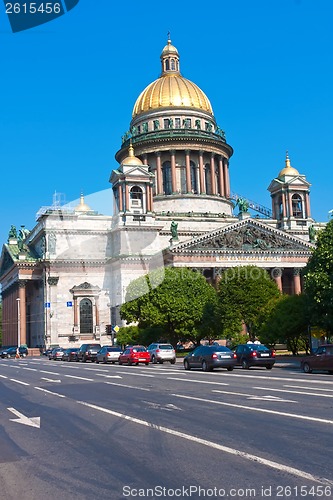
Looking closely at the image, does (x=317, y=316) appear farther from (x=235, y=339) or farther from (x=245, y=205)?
(x=245, y=205)

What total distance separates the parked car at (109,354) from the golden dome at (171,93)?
2172 inches

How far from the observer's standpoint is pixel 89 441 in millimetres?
11789

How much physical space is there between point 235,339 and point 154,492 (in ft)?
170

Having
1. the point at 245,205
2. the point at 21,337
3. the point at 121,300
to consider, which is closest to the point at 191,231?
the point at 245,205

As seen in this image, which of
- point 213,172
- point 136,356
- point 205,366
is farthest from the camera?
point 213,172

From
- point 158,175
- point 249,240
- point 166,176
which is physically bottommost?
point 249,240

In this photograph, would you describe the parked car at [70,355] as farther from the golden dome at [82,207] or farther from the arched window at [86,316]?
the golden dome at [82,207]

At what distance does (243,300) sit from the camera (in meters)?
53.9

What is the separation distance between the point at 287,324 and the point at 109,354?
14696 millimetres

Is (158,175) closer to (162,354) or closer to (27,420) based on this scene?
(162,354)

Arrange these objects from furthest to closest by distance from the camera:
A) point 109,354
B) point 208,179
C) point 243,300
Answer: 1. point 208,179
2. point 243,300
3. point 109,354

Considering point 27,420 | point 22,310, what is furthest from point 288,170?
point 27,420

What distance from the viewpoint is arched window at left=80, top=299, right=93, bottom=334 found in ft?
273

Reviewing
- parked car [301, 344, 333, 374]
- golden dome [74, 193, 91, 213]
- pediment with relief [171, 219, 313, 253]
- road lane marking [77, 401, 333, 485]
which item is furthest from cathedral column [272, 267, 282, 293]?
road lane marking [77, 401, 333, 485]
